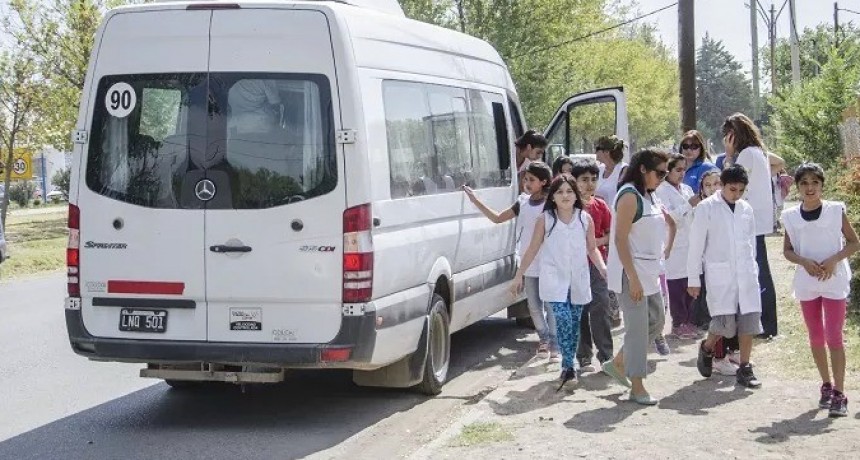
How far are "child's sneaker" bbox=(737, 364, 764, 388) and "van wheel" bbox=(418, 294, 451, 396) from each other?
2.29m

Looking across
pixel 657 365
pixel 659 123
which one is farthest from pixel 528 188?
pixel 659 123

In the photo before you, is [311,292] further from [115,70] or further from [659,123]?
[659,123]

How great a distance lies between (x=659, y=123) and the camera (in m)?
97.8

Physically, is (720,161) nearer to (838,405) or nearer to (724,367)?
(724,367)

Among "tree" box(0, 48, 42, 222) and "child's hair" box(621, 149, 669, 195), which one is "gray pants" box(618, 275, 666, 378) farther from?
"tree" box(0, 48, 42, 222)

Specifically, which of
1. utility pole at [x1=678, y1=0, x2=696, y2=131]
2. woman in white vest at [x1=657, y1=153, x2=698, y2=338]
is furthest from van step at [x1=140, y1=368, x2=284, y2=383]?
utility pole at [x1=678, y1=0, x2=696, y2=131]

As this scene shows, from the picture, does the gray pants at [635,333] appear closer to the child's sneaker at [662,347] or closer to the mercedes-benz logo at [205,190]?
the child's sneaker at [662,347]

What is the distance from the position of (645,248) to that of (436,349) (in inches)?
79.8

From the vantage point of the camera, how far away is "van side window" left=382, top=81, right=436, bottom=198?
9086 millimetres

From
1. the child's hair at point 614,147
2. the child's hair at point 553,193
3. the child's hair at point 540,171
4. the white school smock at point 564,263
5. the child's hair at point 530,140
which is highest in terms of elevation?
the child's hair at point 530,140

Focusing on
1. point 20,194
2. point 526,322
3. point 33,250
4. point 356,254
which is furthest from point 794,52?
point 20,194

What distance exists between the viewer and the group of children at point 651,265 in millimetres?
8352

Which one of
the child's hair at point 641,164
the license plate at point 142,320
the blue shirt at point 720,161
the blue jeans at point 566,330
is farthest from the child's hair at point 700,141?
the license plate at point 142,320

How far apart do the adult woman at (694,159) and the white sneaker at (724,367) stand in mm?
2715
